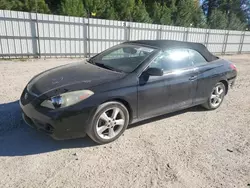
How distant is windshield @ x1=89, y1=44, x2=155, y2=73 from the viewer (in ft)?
11.5

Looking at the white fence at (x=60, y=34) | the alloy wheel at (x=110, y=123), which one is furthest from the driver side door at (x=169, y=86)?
the white fence at (x=60, y=34)

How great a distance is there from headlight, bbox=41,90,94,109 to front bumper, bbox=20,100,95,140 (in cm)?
11

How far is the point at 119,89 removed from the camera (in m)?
3.06

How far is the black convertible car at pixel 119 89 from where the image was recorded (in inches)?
109

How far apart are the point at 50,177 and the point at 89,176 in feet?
1.45

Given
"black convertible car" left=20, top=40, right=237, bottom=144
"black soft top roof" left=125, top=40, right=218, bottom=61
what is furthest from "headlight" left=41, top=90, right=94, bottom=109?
"black soft top roof" left=125, top=40, right=218, bottom=61

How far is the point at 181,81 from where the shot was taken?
3.80 m

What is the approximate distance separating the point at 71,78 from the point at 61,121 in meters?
0.76

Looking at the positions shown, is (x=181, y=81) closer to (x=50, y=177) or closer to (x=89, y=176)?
(x=89, y=176)

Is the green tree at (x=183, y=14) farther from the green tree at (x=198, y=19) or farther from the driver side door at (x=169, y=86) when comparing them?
the driver side door at (x=169, y=86)

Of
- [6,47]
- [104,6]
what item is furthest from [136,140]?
[104,6]

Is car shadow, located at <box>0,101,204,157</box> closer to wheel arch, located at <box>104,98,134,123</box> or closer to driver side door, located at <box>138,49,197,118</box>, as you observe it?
wheel arch, located at <box>104,98,134,123</box>

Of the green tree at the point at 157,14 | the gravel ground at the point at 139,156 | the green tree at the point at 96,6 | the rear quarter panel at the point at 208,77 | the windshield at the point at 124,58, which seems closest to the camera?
the gravel ground at the point at 139,156

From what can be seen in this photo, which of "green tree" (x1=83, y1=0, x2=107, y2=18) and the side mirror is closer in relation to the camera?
the side mirror
